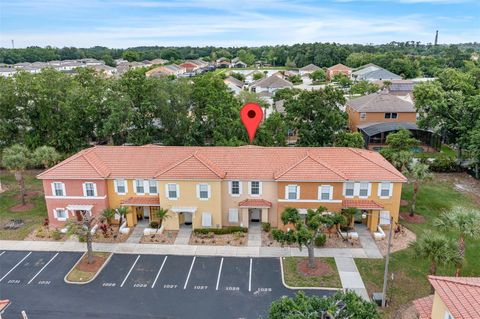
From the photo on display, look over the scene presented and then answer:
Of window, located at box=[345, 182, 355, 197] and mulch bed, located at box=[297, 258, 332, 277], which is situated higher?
window, located at box=[345, 182, 355, 197]

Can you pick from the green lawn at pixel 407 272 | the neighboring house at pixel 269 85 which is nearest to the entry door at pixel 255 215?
the green lawn at pixel 407 272

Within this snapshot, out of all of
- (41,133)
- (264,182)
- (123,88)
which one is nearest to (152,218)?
(264,182)

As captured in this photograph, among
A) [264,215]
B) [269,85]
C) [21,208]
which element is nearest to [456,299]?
[264,215]

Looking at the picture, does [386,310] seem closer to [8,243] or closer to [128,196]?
[128,196]

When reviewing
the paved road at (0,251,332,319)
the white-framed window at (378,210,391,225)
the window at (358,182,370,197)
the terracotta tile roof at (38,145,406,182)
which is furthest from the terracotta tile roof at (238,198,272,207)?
the white-framed window at (378,210,391,225)

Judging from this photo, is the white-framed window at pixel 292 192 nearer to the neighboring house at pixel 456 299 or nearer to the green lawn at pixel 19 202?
the neighboring house at pixel 456 299

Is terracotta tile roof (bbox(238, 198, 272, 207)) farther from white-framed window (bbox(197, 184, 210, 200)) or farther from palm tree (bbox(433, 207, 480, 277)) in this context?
palm tree (bbox(433, 207, 480, 277))

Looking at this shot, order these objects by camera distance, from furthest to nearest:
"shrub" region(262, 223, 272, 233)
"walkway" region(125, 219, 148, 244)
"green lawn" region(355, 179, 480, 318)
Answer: "shrub" region(262, 223, 272, 233) → "walkway" region(125, 219, 148, 244) → "green lawn" region(355, 179, 480, 318)
